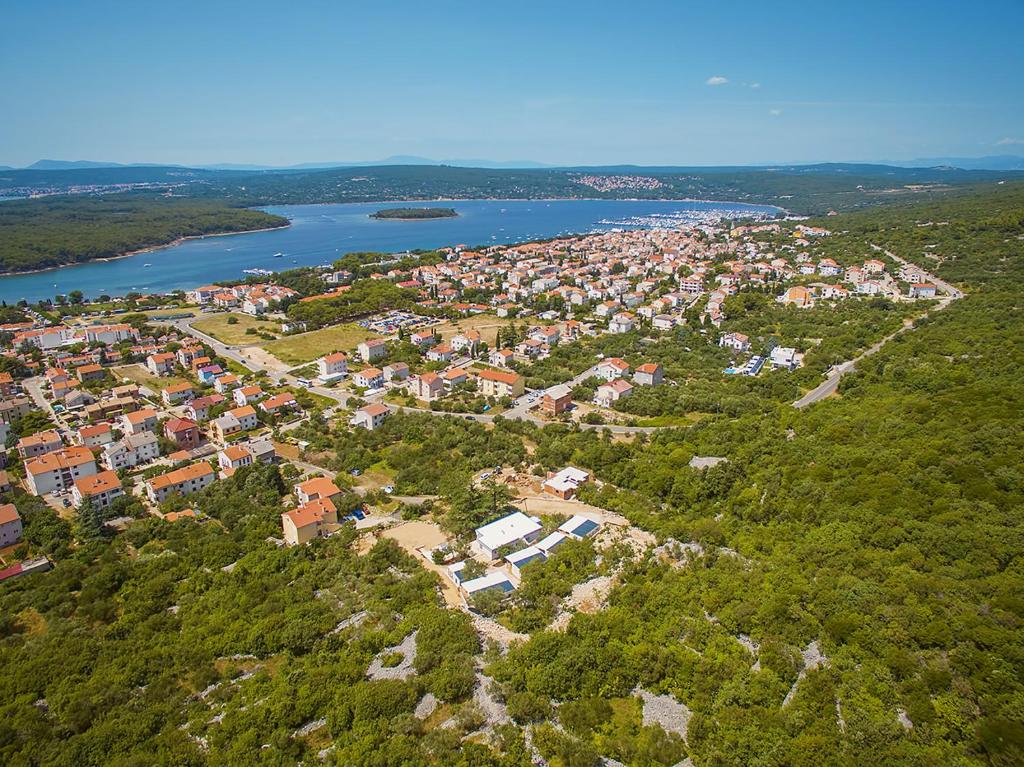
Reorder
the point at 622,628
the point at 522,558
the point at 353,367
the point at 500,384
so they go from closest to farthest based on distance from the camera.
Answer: the point at 622,628
the point at 522,558
the point at 500,384
the point at 353,367

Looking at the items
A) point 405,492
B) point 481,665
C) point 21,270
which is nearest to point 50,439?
point 405,492

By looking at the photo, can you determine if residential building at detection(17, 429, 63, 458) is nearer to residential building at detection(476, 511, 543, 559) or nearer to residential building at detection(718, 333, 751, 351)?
residential building at detection(476, 511, 543, 559)

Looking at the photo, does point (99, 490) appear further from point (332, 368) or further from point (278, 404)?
point (332, 368)

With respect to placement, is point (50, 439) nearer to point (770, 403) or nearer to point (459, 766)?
point (459, 766)

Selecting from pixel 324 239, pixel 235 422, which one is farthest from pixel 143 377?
pixel 324 239

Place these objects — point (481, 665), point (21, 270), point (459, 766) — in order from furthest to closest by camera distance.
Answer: point (21, 270) < point (481, 665) < point (459, 766)

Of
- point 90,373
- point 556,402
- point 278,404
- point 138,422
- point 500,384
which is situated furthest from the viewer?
point 90,373

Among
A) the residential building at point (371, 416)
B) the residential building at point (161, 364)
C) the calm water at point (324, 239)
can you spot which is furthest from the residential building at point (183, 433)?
the calm water at point (324, 239)
